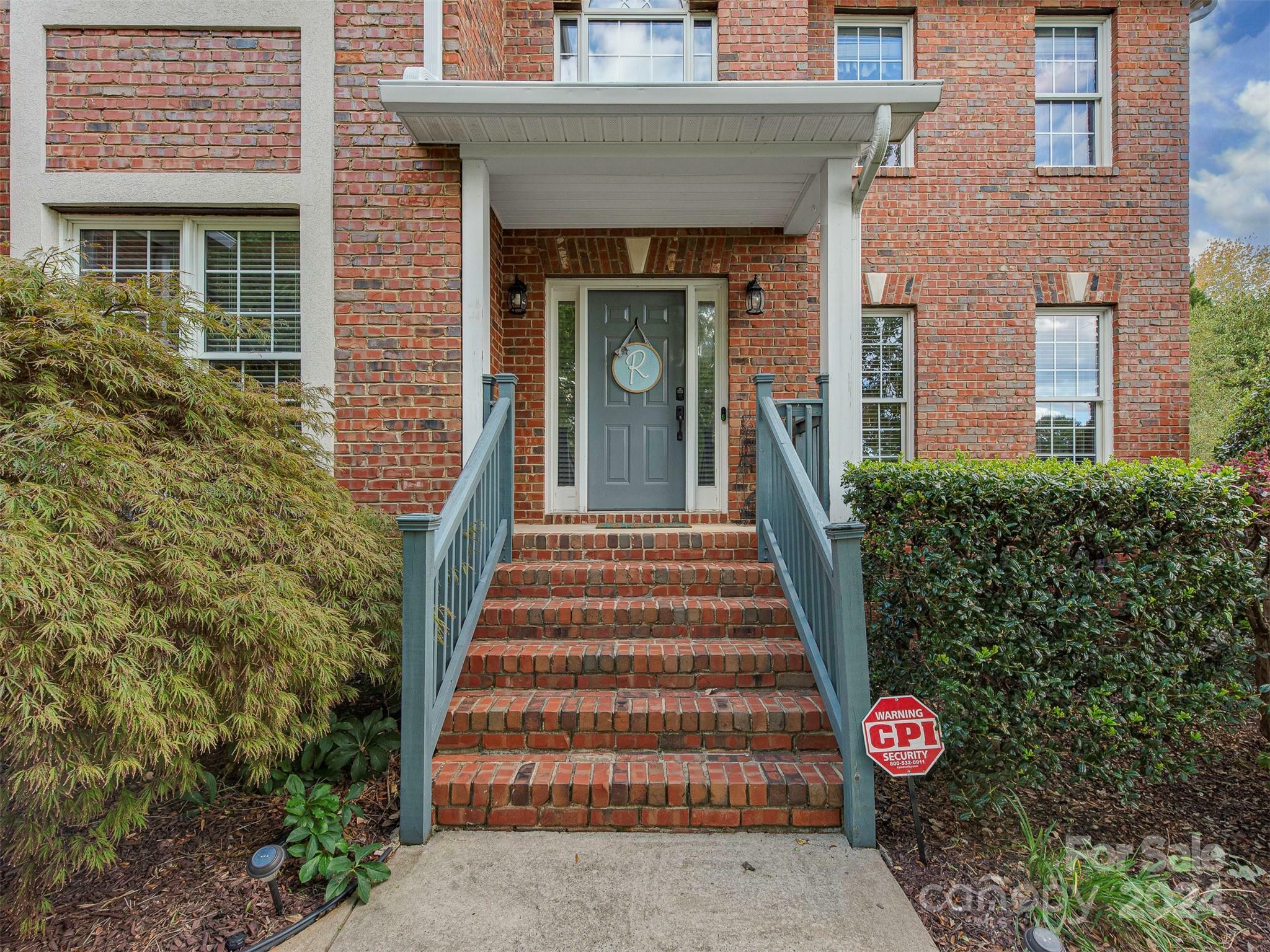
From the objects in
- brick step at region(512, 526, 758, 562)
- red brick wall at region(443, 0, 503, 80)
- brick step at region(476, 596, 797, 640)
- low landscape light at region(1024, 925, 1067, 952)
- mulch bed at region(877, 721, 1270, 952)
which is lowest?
mulch bed at region(877, 721, 1270, 952)

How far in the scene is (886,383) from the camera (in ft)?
18.0

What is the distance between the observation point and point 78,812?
5.97 feet

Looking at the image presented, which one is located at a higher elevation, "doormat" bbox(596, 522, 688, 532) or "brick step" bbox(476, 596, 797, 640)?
"doormat" bbox(596, 522, 688, 532)

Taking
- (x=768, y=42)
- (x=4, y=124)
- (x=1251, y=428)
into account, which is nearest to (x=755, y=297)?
(x=768, y=42)

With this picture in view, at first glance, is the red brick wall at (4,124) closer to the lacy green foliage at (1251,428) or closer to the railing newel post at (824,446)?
the railing newel post at (824,446)

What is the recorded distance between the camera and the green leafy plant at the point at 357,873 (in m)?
1.96

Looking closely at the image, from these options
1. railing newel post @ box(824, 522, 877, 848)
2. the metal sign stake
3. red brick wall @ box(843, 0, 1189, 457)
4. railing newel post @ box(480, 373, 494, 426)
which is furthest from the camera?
red brick wall @ box(843, 0, 1189, 457)

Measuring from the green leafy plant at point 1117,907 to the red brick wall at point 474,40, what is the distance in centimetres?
485

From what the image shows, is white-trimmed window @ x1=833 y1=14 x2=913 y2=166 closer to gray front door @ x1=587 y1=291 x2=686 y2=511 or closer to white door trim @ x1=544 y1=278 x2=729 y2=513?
white door trim @ x1=544 y1=278 x2=729 y2=513

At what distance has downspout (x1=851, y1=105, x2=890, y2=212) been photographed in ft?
11.0

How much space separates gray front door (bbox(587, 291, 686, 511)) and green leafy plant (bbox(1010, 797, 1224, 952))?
3.45 meters

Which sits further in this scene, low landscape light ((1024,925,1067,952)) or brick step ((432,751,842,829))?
brick step ((432,751,842,829))

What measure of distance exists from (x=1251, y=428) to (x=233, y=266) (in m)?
5.82

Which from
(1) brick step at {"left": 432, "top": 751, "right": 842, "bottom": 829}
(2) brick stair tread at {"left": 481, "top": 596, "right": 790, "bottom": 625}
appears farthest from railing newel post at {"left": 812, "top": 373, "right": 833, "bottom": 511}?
(1) brick step at {"left": 432, "top": 751, "right": 842, "bottom": 829}
